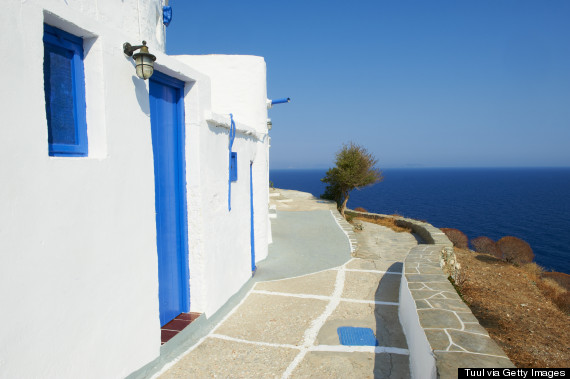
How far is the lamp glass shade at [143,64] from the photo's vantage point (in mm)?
3504

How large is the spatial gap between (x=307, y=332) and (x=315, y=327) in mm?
208

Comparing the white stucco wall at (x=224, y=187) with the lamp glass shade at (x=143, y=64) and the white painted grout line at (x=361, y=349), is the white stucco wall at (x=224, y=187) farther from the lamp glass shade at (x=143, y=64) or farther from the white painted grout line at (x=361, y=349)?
the white painted grout line at (x=361, y=349)

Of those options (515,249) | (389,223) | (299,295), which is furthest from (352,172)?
(299,295)

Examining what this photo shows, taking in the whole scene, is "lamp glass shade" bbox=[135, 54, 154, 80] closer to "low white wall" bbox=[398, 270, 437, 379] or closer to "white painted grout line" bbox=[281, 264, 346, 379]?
"white painted grout line" bbox=[281, 264, 346, 379]

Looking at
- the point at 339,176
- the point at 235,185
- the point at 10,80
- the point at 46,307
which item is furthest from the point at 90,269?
the point at 339,176

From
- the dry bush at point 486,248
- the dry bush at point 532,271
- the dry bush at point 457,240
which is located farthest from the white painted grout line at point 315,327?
the dry bush at point 486,248

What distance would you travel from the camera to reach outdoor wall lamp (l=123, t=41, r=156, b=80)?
11.4 feet

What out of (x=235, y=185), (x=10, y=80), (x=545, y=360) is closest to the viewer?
(x=10, y=80)

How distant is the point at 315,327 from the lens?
17.5 ft

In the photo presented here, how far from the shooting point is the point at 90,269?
310cm

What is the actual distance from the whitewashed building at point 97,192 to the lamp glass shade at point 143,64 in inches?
4.8

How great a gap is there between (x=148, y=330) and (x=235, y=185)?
9.70 ft

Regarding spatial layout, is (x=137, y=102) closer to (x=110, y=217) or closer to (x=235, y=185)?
(x=110, y=217)

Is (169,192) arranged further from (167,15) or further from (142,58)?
(167,15)
